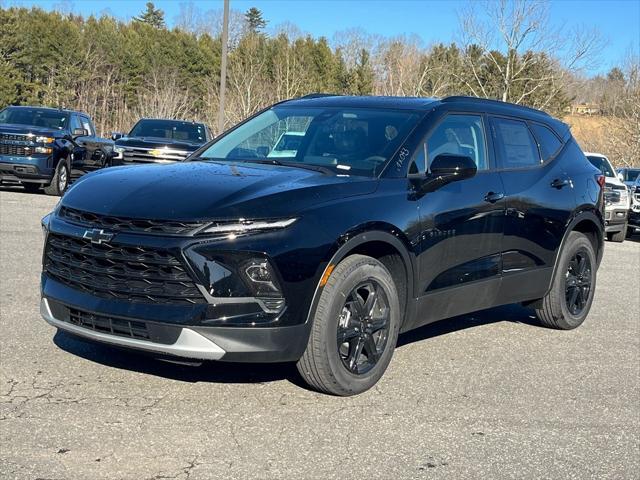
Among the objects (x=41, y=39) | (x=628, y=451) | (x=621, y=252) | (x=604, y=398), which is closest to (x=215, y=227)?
(x=628, y=451)

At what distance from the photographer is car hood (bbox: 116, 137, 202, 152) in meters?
16.4

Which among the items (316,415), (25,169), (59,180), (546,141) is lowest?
(316,415)

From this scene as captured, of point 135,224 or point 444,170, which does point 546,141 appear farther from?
point 135,224

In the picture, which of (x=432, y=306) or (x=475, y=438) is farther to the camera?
(x=432, y=306)

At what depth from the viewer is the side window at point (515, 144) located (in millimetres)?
6105

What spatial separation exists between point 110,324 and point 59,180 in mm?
13661

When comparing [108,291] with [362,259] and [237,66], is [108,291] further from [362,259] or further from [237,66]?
[237,66]

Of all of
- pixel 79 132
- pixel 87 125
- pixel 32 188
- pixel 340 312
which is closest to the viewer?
pixel 340 312

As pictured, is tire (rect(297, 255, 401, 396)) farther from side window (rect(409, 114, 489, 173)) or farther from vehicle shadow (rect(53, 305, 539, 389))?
side window (rect(409, 114, 489, 173))

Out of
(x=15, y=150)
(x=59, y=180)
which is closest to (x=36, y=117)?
(x=15, y=150)

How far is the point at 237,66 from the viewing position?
4647 cm

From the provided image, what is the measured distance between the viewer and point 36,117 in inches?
676

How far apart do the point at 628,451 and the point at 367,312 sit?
1.62m

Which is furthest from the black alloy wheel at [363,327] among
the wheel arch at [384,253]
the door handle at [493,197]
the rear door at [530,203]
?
the rear door at [530,203]
